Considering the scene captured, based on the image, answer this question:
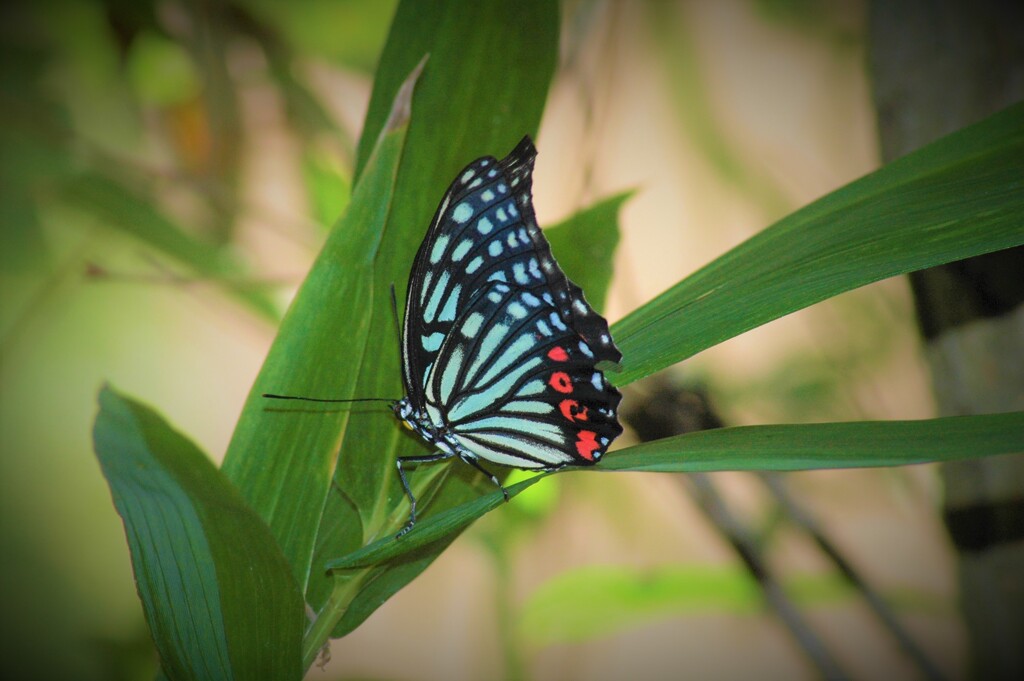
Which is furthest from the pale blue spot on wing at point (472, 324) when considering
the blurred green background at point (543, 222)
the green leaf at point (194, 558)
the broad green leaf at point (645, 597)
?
the broad green leaf at point (645, 597)

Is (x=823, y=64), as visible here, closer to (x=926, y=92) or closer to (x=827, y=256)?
(x=926, y=92)

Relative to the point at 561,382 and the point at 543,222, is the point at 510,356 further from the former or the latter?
the point at 543,222

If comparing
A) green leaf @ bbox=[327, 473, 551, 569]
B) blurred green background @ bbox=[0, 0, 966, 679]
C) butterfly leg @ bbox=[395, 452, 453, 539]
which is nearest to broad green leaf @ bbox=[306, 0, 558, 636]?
butterfly leg @ bbox=[395, 452, 453, 539]

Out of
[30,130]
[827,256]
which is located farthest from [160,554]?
[30,130]

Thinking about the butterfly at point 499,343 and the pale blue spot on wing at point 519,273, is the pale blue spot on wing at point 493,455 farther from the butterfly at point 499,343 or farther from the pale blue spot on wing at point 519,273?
the pale blue spot on wing at point 519,273

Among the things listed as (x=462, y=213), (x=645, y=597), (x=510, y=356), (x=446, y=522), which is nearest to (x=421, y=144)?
(x=462, y=213)
